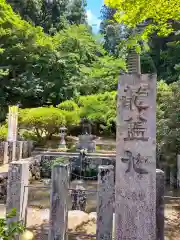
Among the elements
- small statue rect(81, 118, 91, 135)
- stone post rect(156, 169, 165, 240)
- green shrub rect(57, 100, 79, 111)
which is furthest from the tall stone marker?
small statue rect(81, 118, 91, 135)

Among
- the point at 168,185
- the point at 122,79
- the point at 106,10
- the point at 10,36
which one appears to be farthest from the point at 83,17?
the point at 122,79

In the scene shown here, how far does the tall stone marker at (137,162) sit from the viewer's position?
3312mm

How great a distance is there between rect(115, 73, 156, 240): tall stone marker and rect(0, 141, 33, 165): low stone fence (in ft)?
27.1

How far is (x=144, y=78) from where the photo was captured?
341cm

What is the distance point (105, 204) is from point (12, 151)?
8.64 meters

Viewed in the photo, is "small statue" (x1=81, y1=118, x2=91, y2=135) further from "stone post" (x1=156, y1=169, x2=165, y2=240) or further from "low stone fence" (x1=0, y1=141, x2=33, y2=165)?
"stone post" (x1=156, y1=169, x2=165, y2=240)

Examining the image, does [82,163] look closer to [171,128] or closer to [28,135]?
[171,128]

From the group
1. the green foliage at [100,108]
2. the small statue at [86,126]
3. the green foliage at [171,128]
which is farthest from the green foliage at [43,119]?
the green foliage at [171,128]

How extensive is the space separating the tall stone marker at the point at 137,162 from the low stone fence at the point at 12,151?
27.1ft

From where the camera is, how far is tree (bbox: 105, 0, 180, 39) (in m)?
5.36

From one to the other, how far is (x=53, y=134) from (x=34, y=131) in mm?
1270

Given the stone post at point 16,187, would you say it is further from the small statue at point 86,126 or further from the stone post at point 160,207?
the small statue at point 86,126

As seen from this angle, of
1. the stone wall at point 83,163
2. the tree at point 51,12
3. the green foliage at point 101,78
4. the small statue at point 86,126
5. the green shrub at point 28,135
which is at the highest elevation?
the tree at point 51,12

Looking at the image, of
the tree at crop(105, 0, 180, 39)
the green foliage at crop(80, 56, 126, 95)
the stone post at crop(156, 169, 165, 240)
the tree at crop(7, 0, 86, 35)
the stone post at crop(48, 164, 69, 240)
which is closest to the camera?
the stone post at crop(48, 164, 69, 240)
